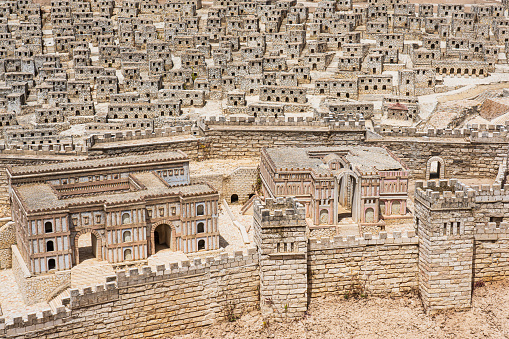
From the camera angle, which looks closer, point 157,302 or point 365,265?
point 157,302

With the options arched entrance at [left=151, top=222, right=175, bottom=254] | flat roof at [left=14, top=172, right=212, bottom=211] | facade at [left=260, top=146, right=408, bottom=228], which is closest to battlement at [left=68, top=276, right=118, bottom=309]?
flat roof at [left=14, top=172, right=212, bottom=211]

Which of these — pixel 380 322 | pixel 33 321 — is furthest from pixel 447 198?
pixel 33 321

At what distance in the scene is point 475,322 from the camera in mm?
37156

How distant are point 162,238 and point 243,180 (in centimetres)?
769

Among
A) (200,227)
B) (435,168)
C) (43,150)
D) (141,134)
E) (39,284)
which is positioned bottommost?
(39,284)

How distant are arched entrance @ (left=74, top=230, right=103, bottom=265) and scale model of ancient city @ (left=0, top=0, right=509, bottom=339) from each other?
0.13m

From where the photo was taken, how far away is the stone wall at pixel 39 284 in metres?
41.2

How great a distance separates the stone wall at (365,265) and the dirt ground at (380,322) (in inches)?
22.4

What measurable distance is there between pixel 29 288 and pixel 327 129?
71.0ft

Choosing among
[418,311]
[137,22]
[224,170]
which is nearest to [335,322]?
[418,311]

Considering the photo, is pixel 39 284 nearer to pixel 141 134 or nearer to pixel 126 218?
pixel 126 218

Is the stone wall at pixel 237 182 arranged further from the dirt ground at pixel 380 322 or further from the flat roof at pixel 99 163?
the dirt ground at pixel 380 322

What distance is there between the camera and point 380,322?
37344 mm

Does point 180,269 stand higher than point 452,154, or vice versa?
point 452,154
